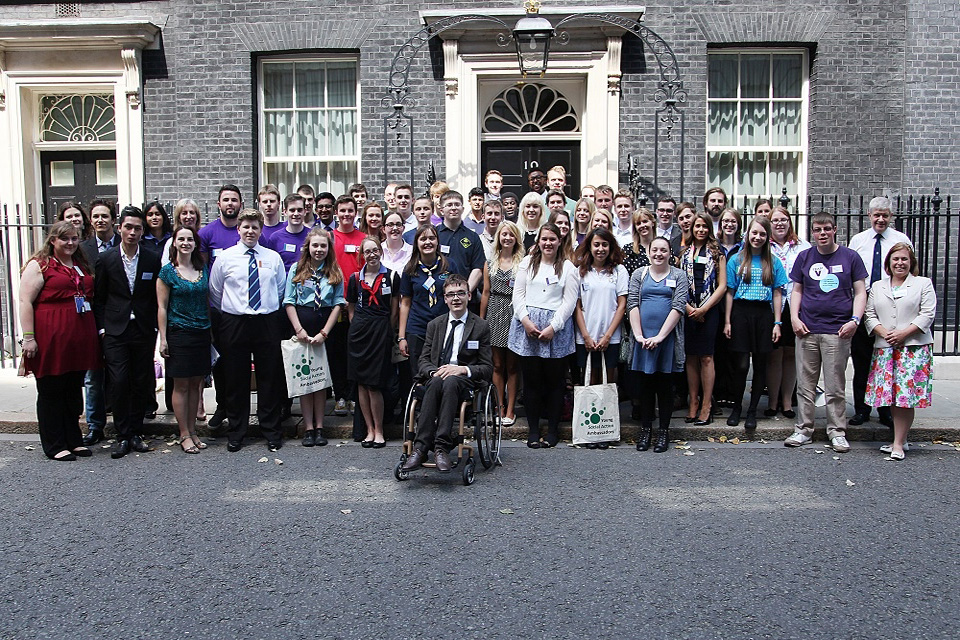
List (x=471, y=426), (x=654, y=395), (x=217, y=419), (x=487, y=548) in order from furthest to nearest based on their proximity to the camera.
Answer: (x=217, y=419) < (x=654, y=395) < (x=471, y=426) < (x=487, y=548)

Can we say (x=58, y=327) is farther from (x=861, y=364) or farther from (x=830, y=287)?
(x=861, y=364)

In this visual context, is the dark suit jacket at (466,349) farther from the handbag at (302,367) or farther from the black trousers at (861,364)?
the black trousers at (861,364)

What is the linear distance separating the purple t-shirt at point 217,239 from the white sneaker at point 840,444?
5.44 meters

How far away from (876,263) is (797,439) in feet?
6.47

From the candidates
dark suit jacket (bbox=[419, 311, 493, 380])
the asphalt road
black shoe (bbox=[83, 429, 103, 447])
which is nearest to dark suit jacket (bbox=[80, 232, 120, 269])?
black shoe (bbox=[83, 429, 103, 447])

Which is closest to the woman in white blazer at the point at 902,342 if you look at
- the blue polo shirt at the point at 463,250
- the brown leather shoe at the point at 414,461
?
the blue polo shirt at the point at 463,250

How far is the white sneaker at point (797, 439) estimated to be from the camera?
24.2ft

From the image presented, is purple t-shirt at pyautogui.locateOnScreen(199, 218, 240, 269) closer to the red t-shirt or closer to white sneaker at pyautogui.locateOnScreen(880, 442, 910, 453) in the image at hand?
the red t-shirt

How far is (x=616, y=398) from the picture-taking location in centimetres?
735

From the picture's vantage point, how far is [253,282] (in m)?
7.32

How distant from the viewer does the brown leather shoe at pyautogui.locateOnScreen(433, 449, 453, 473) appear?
6148 mm

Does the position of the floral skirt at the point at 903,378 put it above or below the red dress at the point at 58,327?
below

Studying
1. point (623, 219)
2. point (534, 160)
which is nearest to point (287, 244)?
point (623, 219)

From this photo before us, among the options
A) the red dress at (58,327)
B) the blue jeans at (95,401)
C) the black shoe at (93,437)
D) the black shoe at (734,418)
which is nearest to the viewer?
the red dress at (58,327)
